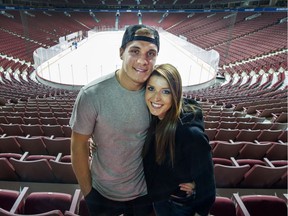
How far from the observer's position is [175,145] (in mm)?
1440

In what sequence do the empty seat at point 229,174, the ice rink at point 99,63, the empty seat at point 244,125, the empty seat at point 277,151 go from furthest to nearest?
the ice rink at point 99,63 → the empty seat at point 244,125 → the empty seat at point 277,151 → the empty seat at point 229,174

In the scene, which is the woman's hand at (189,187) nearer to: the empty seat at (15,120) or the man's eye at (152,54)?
the man's eye at (152,54)

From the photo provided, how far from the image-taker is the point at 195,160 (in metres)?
1.42

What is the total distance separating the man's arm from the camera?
58.6 inches

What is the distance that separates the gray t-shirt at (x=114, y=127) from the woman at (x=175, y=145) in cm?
8

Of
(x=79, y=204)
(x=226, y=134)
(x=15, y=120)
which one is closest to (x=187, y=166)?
(x=79, y=204)

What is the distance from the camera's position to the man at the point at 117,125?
1.39 m

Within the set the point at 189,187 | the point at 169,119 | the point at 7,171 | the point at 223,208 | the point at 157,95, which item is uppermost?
the point at 157,95

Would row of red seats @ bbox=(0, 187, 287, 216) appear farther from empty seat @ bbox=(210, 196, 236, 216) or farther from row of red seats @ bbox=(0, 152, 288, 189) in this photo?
row of red seats @ bbox=(0, 152, 288, 189)

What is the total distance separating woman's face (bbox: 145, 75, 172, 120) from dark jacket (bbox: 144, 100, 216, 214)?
0.50 feet

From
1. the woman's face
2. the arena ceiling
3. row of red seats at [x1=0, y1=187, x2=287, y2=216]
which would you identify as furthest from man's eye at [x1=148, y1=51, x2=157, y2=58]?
the arena ceiling

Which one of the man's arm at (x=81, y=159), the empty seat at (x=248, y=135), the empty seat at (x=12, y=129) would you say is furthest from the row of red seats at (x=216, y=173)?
the empty seat at (x=12, y=129)

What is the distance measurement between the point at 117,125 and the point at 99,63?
1651cm

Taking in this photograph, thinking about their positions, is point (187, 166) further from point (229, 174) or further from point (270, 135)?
point (270, 135)
